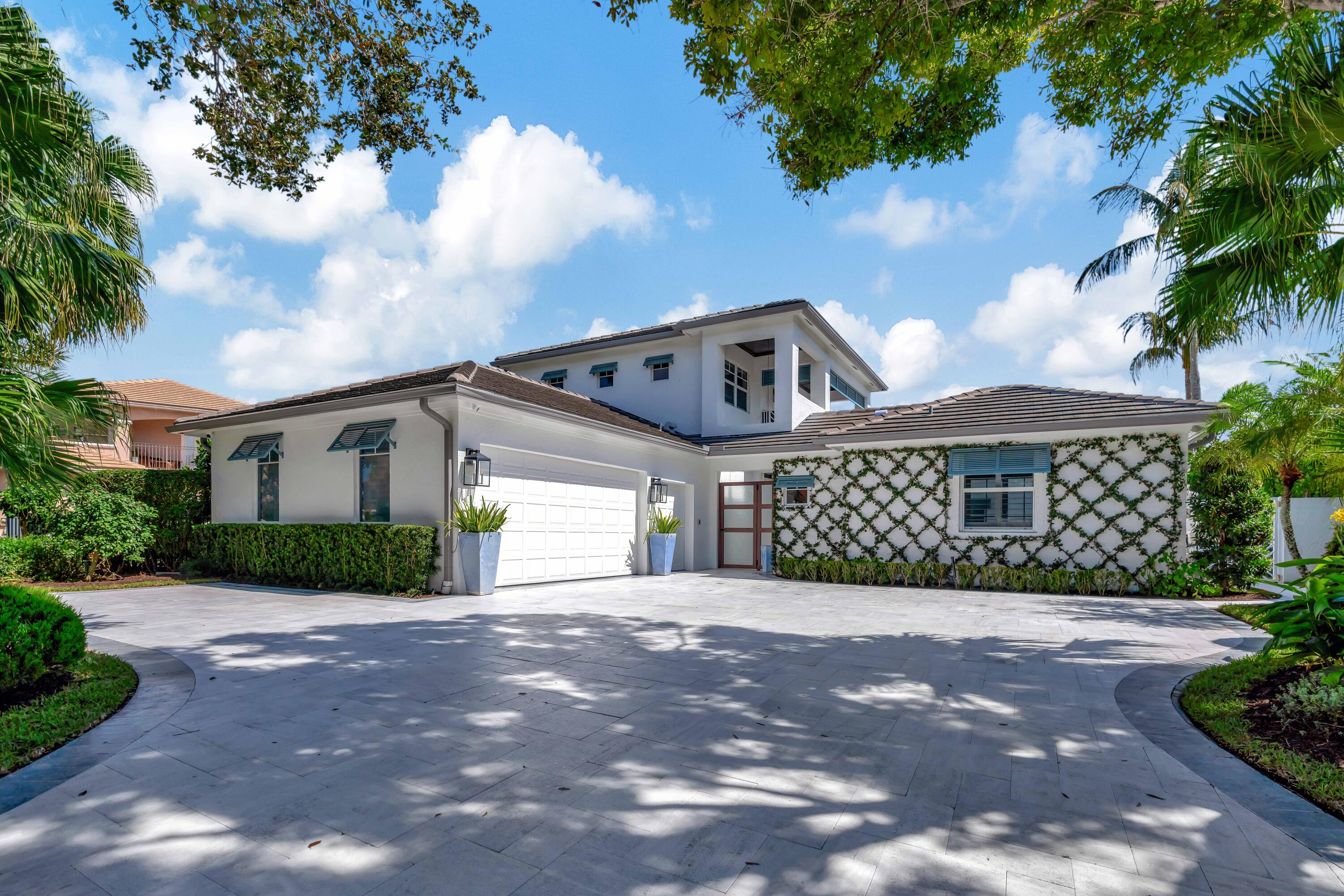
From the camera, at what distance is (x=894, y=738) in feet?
12.5

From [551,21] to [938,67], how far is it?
13.5 feet

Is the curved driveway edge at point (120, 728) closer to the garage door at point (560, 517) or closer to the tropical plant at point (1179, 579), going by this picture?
the garage door at point (560, 517)

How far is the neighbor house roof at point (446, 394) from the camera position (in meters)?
9.99

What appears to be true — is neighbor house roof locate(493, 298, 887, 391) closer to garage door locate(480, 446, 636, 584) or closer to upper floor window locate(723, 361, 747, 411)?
upper floor window locate(723, 361, 747, 411)

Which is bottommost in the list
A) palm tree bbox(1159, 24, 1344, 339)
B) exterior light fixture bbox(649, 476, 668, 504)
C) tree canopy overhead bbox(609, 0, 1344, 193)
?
exterior light fixture bbox(649, 476, 668, 504)

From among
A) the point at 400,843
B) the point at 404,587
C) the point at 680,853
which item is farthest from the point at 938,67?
the point at 404,587

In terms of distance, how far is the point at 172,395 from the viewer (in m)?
25.0

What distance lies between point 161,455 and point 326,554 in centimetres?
1975

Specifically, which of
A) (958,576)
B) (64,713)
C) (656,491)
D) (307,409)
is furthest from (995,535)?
(64,713)

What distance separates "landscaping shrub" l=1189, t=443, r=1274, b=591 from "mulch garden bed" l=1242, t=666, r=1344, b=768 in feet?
28.7

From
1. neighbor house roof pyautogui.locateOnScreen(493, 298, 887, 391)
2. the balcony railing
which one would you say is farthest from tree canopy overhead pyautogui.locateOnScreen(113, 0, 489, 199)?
the balcony railing

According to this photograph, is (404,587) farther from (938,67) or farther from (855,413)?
(855,413)

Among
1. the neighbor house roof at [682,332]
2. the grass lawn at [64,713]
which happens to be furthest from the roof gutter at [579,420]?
the grass lawn at [64,713]

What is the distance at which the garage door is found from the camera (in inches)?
428
